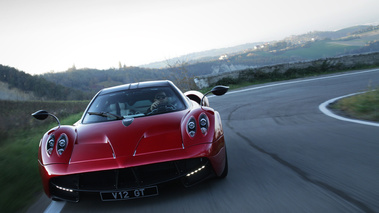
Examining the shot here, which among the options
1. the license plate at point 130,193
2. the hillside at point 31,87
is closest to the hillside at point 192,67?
the hillside at point 31,87

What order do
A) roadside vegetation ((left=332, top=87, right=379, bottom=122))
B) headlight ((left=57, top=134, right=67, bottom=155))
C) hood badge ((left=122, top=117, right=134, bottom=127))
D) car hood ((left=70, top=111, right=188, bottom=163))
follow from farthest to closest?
1. roadside vegetation ((left=332, top=87, right=379, bottom=122))
2. hood badge ((left=122, top=117, right=134, bottom=127))
3. headlight ((left=57, top=134, right=67, bottom=155))
4. car hood ((left=70, top=111, right=188, bottom=163))

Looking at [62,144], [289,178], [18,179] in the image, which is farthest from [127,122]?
[18,179]

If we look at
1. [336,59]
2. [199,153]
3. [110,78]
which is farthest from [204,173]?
[110,78]

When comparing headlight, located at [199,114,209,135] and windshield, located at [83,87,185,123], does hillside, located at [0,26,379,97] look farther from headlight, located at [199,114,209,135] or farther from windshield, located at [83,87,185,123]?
headlight, located at [199,114,209,135]

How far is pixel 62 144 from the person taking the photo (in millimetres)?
3234

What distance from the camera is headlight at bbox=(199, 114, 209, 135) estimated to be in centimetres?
326

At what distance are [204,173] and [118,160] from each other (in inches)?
29.8

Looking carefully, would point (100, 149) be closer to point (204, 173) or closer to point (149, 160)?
point (149, 160)

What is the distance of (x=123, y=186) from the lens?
275cm

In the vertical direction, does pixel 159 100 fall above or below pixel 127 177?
above

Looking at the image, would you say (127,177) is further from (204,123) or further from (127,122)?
(204,123)

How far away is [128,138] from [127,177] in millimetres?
403

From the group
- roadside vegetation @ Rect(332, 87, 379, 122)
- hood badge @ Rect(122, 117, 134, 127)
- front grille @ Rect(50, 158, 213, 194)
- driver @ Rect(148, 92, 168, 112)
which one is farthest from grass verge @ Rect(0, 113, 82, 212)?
roadside vegetation @ Rect(332, 87, 379, 122)

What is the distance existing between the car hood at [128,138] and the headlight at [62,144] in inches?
4.5
